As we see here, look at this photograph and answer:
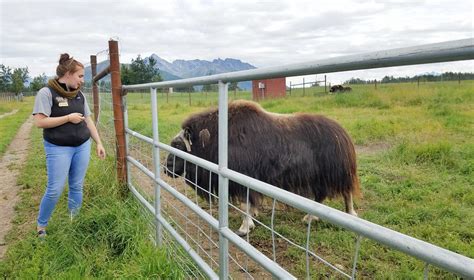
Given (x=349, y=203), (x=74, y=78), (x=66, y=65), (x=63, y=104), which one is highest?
(x=66, y=65)

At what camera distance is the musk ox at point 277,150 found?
4.22 m

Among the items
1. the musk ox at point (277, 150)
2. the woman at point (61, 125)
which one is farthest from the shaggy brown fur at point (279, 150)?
the woman at point (61, 125)

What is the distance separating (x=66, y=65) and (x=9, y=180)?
416 cm

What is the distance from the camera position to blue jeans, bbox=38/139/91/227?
139 inches

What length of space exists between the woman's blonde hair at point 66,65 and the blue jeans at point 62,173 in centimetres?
63

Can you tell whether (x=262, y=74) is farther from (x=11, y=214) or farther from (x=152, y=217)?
(x=11, y=214)

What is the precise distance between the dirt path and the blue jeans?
1.90ft

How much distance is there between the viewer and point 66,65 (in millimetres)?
3436

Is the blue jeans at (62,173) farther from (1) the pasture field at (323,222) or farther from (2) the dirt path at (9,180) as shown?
(2) the dirt path at (9,180)

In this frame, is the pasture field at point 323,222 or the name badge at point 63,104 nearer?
the pasture field at point 323,222

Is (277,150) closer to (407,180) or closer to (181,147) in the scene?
(181,147)

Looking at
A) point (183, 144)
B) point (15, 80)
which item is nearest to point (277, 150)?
point (183, 144)

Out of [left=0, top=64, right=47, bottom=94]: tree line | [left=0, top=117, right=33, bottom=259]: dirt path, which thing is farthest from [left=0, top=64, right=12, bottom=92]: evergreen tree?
[left=0, top=117, right=33, bottom=259]: dirt path

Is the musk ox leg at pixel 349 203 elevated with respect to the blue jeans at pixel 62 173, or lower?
lower
